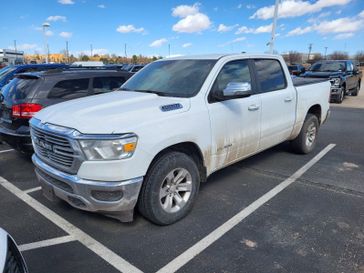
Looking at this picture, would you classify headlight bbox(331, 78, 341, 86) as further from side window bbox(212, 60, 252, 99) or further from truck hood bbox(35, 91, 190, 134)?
truck hood bbox(35, 91, 190, 134)

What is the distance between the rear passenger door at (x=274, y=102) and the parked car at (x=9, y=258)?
3549 mm

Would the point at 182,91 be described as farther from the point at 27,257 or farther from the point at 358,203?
the point at 358,203

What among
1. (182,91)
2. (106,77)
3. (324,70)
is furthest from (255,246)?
(324,70)

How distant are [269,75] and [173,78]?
5.57 feet

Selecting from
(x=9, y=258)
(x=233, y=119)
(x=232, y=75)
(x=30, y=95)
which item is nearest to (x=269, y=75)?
(x=232, y=75)

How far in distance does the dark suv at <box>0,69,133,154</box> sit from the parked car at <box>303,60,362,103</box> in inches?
453

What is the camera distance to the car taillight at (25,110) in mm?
5172

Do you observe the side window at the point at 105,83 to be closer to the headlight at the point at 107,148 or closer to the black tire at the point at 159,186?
the black tire at the point at 159,186

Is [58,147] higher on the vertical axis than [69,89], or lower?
lower

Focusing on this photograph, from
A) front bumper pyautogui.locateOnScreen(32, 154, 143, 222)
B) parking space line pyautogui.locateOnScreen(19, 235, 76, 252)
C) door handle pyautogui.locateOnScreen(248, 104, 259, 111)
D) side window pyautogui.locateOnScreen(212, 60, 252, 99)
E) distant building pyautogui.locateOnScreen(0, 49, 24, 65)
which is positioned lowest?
parking space line pyautogui.locateOnScreen(19, 235, 76, 252)

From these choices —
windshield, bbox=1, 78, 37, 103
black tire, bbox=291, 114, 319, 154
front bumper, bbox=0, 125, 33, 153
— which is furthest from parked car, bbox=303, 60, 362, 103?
front bumper, bbox=0, 125, 33, 153

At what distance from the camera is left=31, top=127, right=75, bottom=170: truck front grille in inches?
120

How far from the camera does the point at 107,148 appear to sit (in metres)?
2.88

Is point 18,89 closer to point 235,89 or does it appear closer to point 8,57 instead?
point 235,89
